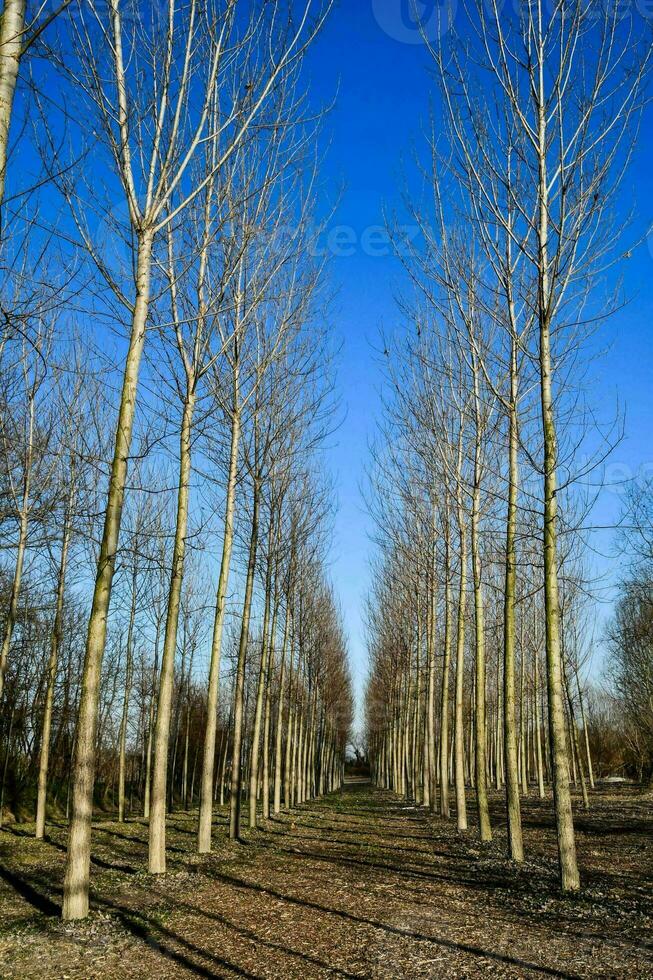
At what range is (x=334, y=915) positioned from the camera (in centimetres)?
620

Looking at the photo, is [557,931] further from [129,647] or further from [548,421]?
[129,647]

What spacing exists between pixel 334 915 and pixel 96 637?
10.6 feet

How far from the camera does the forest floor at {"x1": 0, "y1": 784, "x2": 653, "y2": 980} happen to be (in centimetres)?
466

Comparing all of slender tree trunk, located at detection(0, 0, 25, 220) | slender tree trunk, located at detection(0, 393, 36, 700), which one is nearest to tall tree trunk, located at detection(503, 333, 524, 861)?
slender tree trunk, located at detection(0, 0, 25, 220)

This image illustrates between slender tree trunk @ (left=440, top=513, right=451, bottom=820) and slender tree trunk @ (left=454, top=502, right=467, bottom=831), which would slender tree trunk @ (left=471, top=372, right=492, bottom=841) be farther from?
slender tree trunk @ (left=440, top=513, right=451, bottom=820)

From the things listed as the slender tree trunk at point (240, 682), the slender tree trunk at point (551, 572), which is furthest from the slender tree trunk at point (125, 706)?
the slender tree trunk at point (551, 572)

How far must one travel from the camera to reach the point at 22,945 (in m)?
5.01

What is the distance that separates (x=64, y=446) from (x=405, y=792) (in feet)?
66.9

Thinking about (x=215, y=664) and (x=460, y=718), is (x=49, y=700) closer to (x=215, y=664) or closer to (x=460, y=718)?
(x=215, y=664)

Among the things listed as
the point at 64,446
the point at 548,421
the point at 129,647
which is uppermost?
the point at 64,446

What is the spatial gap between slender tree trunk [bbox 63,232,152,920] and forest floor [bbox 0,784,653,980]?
0.36 metres

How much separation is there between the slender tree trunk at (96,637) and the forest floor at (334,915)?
36 cm

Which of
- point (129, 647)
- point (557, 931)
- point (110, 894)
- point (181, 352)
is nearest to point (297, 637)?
point (129, 647)

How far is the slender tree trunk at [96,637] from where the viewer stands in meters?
5.63
